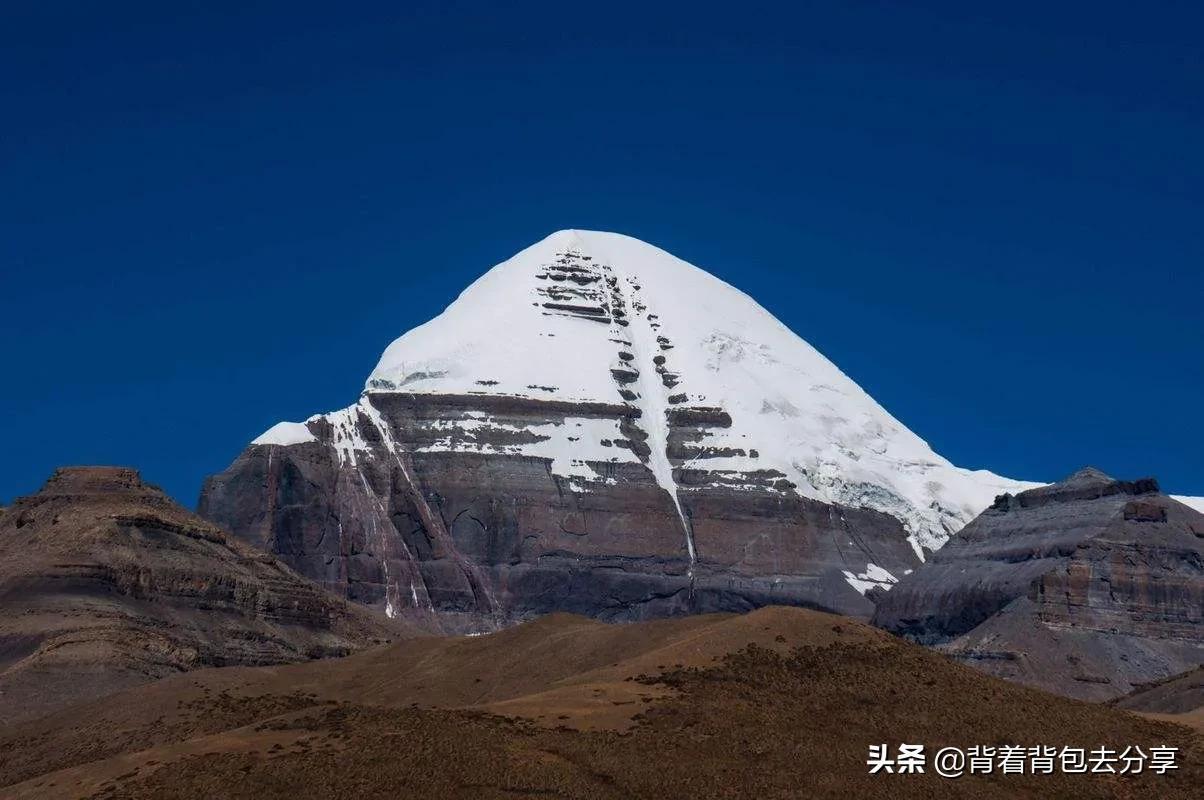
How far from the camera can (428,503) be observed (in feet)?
656

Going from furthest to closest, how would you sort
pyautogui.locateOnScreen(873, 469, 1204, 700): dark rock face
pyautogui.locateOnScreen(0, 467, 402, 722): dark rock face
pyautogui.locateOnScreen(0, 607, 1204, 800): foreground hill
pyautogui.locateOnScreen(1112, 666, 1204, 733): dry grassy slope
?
pyautogui.locateOnScreen(873, 469, 1204, 700): dark rock face
pyautogui.locateOnScreen(0, 467, 402, 722): dark rock face
pyautogui.locateOnScreen(1112, 666, 1204, 733): dry grassy slope
pyautogui.locateOnScreen(0, 607, 1204, 800): foreground hill

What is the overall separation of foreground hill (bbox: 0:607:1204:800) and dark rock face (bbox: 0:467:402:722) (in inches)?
1091

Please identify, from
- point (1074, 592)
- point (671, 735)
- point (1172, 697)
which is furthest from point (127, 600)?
point (1074, 592)

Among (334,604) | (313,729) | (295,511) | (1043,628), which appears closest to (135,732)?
(313,729)

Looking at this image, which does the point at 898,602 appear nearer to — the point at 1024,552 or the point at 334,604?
the point at 1024,552

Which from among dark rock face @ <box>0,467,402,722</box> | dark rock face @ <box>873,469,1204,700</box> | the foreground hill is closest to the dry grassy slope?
the foreground hill

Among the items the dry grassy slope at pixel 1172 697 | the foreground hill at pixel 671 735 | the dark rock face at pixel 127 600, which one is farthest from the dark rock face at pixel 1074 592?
the foreground hill at pixel 671 735

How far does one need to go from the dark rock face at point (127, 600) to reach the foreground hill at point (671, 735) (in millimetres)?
27712

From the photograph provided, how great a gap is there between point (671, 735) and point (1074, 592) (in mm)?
95923

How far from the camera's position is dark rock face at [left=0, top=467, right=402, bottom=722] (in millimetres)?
103188

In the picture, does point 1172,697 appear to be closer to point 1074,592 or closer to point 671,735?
point 671,735

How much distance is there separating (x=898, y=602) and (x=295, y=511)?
65.3m

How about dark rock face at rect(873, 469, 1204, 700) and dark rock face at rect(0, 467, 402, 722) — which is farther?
dark rock face at rect(873, 469, 1204, 700)

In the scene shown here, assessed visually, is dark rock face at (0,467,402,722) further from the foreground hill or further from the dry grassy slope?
the dry grassy slope
